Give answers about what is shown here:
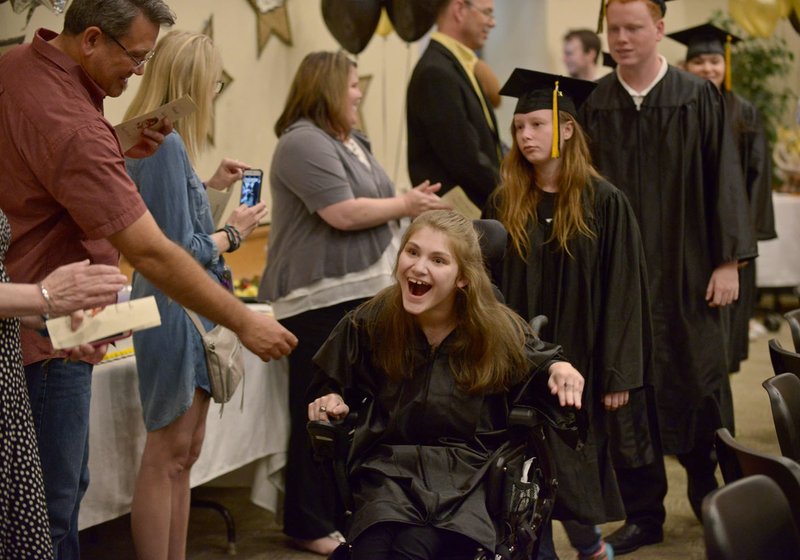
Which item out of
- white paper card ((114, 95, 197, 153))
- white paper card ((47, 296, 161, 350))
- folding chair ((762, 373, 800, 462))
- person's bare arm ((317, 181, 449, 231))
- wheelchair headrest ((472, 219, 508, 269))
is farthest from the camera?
Answer: person's bare arm ((317, 181, 449, 231))

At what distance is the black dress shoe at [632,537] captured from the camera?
4059mm

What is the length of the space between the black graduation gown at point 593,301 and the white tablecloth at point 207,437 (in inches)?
45.7

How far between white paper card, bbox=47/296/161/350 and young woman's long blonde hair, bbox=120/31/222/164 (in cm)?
101

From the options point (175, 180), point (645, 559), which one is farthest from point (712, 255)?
point (175, 180)

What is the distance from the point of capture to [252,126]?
5758 millimetres

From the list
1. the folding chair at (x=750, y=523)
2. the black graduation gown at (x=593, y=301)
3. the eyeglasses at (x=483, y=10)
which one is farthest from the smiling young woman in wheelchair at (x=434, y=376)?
the eyeglasses at (x=483, y=10)

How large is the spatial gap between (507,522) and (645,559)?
147 cm

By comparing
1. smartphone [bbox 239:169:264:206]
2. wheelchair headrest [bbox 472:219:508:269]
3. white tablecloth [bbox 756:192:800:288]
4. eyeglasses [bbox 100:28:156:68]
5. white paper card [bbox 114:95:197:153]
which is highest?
eyeglasses [bbox 100:28:156:68]

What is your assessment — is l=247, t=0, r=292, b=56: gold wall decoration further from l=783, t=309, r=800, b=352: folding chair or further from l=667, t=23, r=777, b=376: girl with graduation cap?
l=783, t=309, r=800, b=352: folding chair

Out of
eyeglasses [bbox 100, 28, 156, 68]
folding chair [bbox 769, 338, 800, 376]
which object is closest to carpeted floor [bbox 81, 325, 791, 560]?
folding chair [bbox 769, 338, 800, 376]

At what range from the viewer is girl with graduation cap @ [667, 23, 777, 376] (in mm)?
5336

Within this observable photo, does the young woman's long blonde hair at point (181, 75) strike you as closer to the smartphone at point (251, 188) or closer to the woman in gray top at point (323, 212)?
the smartphone at point (251, 188)

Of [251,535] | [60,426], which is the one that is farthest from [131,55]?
[251,535]

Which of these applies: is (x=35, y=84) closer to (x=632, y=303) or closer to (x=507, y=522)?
(x=507, y=522)
